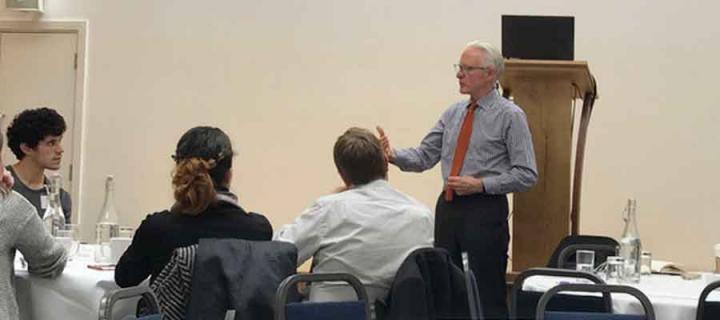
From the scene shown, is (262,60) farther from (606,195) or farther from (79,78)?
(606,195)

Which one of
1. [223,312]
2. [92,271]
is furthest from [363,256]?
[92,271]

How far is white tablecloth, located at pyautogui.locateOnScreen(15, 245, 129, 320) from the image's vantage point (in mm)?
A: 3494

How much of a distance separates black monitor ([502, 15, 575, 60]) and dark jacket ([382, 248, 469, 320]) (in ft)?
6.18

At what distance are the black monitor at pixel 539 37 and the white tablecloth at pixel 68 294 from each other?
2.18 meters

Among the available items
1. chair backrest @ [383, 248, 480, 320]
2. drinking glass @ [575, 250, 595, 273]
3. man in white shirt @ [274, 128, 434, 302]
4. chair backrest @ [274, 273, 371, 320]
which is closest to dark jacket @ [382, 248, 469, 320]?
chair backrest @ [383, 248, 480, 320]

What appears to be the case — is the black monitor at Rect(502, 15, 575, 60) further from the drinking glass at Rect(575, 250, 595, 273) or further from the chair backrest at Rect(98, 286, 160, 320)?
the chair backrest at Rect(98, 286, 160, 320)

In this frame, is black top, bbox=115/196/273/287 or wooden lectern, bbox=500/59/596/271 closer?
black top, bbox=115/196/273/287

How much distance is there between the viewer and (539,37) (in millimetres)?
4773

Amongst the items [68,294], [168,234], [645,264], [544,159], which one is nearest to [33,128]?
[68,294]

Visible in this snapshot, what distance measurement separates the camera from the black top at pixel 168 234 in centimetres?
326

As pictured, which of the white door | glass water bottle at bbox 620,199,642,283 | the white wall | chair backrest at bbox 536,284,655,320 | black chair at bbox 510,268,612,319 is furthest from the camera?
the white door

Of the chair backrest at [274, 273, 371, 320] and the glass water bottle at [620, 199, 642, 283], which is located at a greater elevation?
the glass water bottle at [620, 199, 642, 283]

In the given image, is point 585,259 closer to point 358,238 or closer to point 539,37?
point 358,238

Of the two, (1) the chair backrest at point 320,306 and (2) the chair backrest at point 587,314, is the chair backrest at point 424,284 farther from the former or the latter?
(2) the chair backrest at point 587,314
